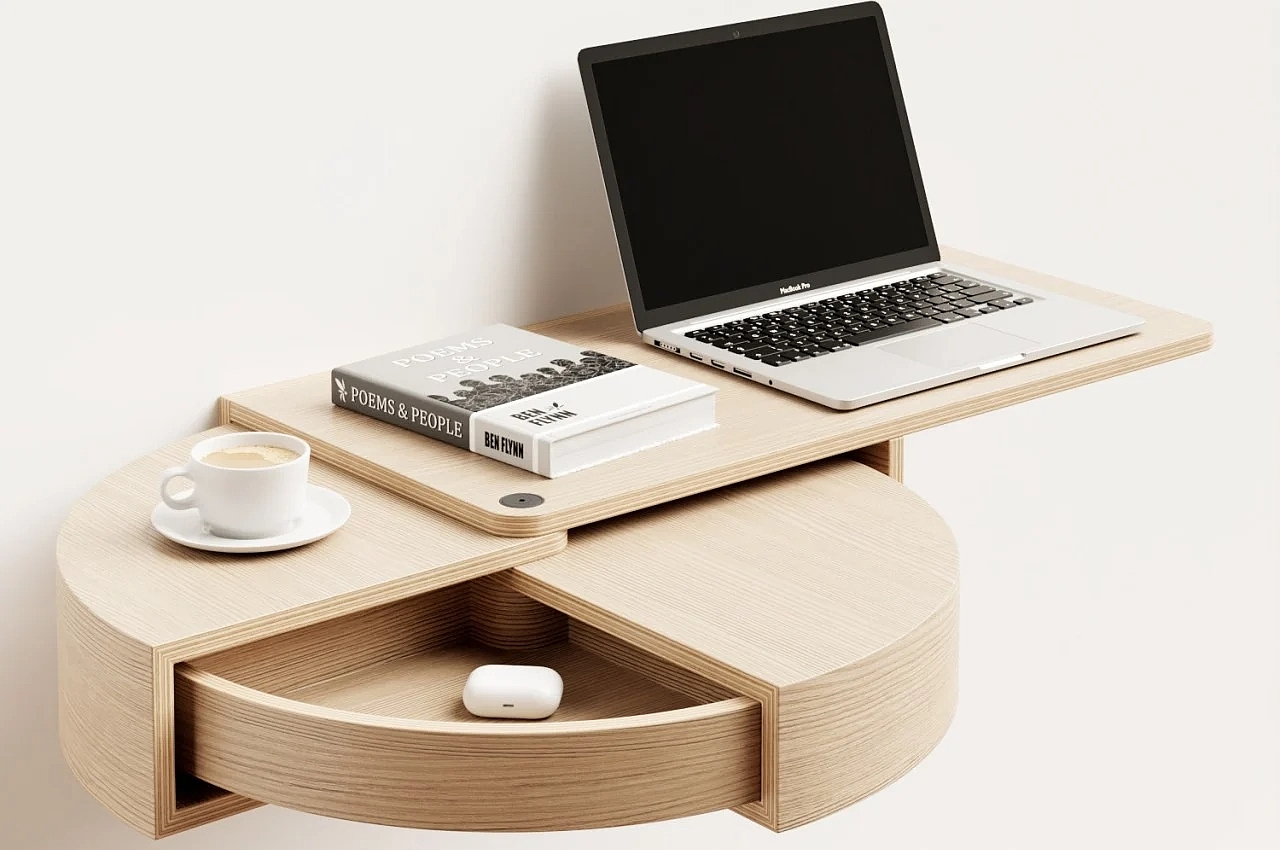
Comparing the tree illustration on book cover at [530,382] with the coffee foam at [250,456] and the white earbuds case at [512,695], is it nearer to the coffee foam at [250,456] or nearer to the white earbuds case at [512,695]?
the coffee foam at [250,456]

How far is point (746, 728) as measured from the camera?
1.08 meters

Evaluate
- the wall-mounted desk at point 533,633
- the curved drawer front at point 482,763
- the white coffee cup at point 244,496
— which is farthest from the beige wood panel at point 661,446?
the curved drawer front at point 482,763

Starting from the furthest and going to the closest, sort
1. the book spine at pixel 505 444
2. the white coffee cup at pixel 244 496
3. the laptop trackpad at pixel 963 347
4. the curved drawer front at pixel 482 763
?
the laptop trackpad at pixel 963 347 → the book spine at pixel 505 444 → the white coffee cup at pixel 244 496 → the curved drawer front at pixel 482 763

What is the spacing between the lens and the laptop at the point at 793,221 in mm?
1576

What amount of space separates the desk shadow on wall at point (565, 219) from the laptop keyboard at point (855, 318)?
165 millimetres

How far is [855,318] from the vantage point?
5.38 feet

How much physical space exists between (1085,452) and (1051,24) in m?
0.57

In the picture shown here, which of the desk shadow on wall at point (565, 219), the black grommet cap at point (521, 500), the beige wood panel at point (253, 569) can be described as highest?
the desk shadow on wall at point (565, 219)

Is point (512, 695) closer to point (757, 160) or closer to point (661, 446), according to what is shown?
point (661, 446)

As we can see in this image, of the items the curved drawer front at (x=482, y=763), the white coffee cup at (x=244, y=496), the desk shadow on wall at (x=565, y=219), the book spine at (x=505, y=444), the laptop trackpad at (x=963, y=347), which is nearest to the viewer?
the curved drawer front at (x=482, y=763)

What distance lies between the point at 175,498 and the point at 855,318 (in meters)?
0.68

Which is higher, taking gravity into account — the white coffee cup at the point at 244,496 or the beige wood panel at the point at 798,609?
the white coffee cup at the point at 244,496

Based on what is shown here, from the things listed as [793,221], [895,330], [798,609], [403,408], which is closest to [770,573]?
[798,609]

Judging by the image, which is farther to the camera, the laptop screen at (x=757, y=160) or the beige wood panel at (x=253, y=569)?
the laptop screen at (x=757, y=160)
